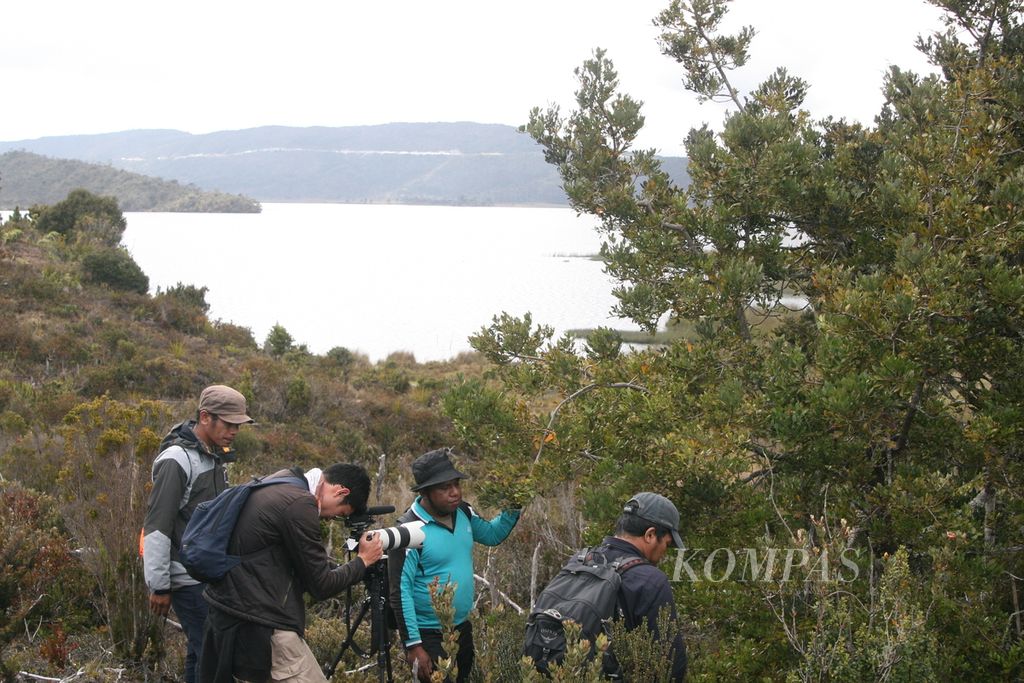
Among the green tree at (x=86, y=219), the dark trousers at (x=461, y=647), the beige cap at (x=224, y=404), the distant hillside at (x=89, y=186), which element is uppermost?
the distant hillside at (x=89, y=186)

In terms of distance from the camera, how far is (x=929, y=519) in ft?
13.0

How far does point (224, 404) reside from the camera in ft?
13.4

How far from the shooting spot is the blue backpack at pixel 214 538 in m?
3.23

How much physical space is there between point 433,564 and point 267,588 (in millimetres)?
832

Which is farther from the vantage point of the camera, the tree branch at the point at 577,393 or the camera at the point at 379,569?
the tree branch at the point at 577,393

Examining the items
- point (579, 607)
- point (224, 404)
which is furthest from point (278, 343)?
point (579, 607)

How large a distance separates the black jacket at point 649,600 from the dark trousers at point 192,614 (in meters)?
1.98

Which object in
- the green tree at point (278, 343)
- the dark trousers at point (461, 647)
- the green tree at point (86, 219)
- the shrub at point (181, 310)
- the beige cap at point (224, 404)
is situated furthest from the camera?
the green tree at point (86, 219)

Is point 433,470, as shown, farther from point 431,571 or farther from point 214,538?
point 214,538

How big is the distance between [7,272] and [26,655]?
1775 cm

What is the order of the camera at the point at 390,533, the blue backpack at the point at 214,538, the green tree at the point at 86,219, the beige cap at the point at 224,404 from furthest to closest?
the green tree at the point at 86,219
the beige cap at the point at 224,404
the camera at the point at 390,533
the blue backpack at the point at 214,538

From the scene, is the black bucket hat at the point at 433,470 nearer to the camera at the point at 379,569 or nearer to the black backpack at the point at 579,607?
the camera at the point at 379,569

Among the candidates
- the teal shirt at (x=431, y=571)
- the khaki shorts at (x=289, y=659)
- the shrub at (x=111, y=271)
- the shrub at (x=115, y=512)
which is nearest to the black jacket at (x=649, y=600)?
the teal shirt at (x=431, y=571)

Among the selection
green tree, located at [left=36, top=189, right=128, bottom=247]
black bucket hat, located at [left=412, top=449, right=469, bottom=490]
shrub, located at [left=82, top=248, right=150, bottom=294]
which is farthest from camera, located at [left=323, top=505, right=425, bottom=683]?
green tree, located at [left=36, top=189, right=128, bottom=247]
